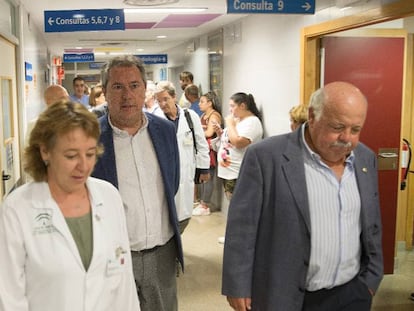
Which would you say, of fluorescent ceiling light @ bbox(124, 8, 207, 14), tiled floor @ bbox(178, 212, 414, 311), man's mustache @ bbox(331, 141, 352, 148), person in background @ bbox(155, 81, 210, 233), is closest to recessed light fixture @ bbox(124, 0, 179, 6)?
fluorescent ceiling light @ bbox(124, 8, 207, 14)

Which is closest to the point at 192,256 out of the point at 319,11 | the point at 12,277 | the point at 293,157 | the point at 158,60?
the point at 319,11

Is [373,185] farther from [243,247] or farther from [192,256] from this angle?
[192,256]

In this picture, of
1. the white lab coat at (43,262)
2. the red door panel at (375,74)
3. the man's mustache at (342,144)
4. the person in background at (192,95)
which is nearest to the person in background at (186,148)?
the red door panel at (375,74)

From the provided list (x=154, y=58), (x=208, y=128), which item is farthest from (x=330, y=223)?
(x=154, y=58)

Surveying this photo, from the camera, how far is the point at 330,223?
2.12 metres

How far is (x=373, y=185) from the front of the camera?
2277 mm

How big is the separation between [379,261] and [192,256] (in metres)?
3.15

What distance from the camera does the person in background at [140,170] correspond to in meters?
2.38

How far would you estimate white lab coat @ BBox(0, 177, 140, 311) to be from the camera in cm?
157

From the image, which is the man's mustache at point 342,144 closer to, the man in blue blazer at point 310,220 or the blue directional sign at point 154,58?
the man in blue blazer at point 310,220

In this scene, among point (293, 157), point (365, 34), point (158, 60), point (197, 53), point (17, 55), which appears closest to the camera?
point (293, 157)

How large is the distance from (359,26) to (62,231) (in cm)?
291

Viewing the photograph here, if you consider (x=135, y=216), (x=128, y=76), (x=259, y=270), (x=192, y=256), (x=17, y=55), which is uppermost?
(x=17, y=55)

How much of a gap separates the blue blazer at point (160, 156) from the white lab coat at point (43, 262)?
0.64 meters
